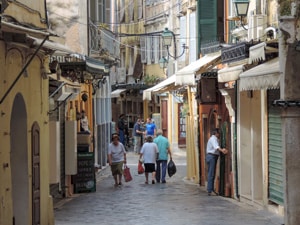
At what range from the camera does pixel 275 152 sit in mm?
18953

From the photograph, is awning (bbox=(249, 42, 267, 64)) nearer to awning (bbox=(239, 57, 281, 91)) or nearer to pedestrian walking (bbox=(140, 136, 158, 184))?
awning (bbox=(239, 57, 281, 91))

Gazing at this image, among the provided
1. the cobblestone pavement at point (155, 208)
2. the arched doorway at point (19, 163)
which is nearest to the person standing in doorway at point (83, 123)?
the cobblestone pavement at point (155, 208)

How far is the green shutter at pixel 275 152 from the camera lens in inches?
727

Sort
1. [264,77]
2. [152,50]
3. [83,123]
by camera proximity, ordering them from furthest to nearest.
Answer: [152,50] → [83,123] → [264,77]

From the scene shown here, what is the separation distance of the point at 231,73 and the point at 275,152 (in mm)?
2384

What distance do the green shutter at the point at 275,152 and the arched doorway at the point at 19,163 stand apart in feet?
18.7

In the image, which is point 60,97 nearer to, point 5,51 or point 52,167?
point 52,167

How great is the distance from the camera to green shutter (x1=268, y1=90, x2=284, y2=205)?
18.5m

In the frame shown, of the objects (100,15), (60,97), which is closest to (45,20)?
(60,97)

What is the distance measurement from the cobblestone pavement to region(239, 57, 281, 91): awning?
2736 mm

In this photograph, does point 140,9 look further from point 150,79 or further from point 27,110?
point 27,110

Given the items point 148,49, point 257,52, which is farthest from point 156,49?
point 257,52

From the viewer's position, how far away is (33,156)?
15.4 meters

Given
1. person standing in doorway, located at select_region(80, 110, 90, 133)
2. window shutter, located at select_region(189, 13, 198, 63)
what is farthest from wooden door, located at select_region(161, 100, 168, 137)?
person standing in doorway, located at select_region(80, 110, 90, 133)
